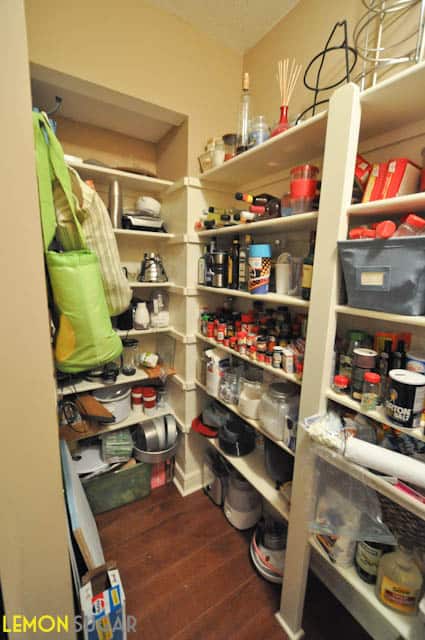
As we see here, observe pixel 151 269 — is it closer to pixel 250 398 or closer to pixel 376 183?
pixel 250 398

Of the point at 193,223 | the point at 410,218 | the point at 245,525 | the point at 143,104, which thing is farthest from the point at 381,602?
the point at 143,104

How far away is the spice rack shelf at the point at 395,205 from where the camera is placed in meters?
0.64

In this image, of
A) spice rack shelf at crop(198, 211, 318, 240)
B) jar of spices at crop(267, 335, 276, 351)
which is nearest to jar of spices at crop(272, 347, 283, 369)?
jar of spices at crop(267, 335, 276, 351)

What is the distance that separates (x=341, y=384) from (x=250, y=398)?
53 centimetres

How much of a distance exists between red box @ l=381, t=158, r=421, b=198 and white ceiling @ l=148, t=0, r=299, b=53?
104cm

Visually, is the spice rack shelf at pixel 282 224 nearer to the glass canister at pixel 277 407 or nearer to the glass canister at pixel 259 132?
the glass canister at pixel 259 132

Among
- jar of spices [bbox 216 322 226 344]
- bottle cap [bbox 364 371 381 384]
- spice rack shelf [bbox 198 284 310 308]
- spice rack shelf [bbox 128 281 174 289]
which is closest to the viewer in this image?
bottle cap [bbox 364 371 381 384]

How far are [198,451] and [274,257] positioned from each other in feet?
4.47

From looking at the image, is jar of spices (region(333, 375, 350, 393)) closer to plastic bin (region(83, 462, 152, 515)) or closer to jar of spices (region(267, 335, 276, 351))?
jar of spices (region(267, 335, 276, 351))

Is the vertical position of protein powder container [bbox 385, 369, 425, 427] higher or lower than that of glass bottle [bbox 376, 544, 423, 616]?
higher

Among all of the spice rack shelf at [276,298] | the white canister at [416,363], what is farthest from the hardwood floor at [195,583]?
the spice rack shelf at [276,298]

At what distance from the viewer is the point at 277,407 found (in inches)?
44.1

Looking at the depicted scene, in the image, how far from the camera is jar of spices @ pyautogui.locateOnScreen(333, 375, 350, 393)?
84cm

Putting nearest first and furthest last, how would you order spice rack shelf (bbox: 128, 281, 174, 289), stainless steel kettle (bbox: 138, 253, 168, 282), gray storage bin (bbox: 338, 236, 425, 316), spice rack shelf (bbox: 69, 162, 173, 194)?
gray storage bin (bbox: 338, 236, 425, 316) → spice rack shelf (bbox: 69, 162, 173, 194) → spice rack shelf (bbox: 128, 281, 174, 289) → stainless steel kettle (bbox: 138, 253, 168, 282)
